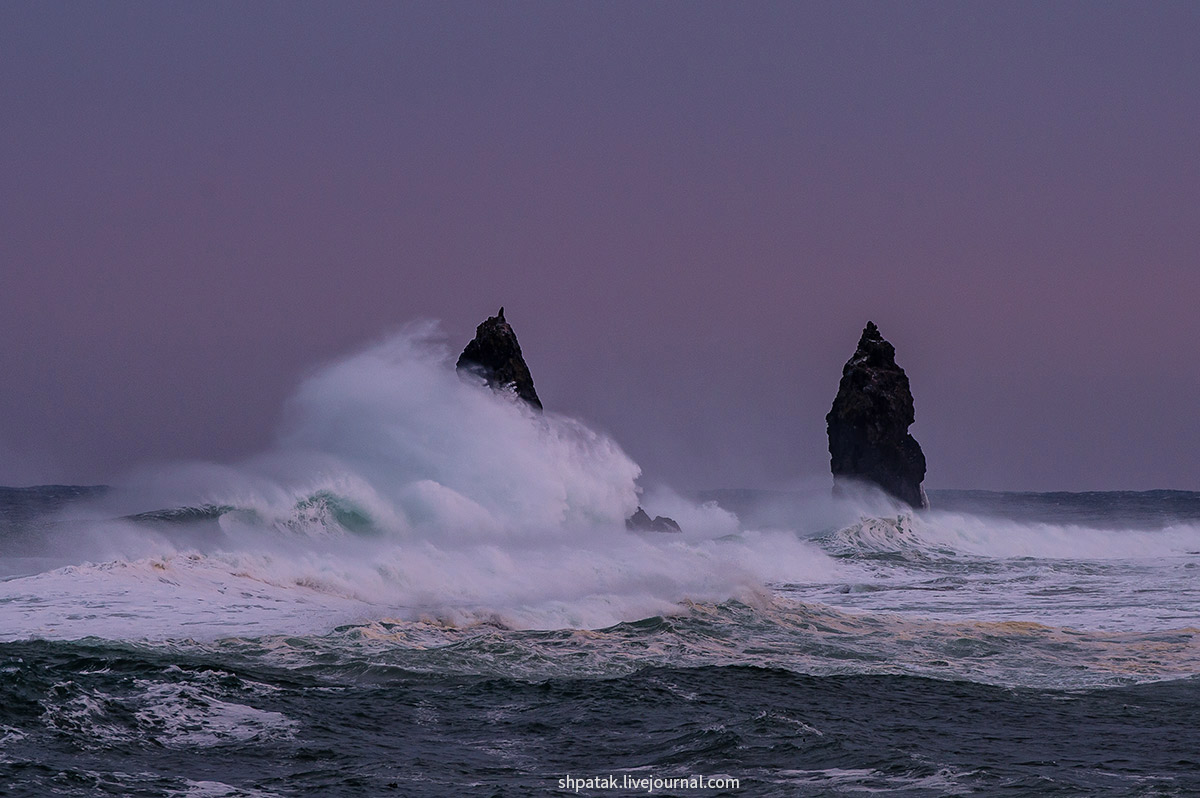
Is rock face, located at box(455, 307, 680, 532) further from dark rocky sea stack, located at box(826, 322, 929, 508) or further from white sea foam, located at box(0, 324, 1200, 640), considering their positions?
dark rocky sea stack, located at box(826, 322, 929, 508)

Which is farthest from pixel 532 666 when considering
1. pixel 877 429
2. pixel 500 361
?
pixel 877 429

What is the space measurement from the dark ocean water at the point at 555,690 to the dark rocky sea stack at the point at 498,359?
16.0 metres

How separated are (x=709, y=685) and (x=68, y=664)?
23.4 feet

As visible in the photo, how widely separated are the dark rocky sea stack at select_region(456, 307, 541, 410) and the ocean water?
315 inches

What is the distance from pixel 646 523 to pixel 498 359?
7985mm

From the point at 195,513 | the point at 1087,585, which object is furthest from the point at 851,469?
the point at 195,513

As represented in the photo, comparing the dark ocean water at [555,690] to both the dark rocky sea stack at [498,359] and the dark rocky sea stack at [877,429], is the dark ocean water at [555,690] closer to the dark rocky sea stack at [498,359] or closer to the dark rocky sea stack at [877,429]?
the dark rocky sea stack at [498,359]

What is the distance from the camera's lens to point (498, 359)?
3812 cm

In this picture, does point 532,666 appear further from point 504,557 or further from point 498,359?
point 498,359

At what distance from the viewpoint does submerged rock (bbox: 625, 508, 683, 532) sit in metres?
38.0

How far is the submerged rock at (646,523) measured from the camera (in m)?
38.0

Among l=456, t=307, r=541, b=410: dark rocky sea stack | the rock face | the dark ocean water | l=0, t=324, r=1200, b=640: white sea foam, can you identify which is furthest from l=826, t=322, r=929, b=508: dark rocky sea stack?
the dark ocean water

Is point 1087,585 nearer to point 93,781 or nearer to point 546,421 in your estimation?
point 546,421

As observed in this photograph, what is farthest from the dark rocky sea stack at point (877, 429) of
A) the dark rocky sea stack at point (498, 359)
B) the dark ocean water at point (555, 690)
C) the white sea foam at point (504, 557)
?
the dark ocean water at point (555, 690)
